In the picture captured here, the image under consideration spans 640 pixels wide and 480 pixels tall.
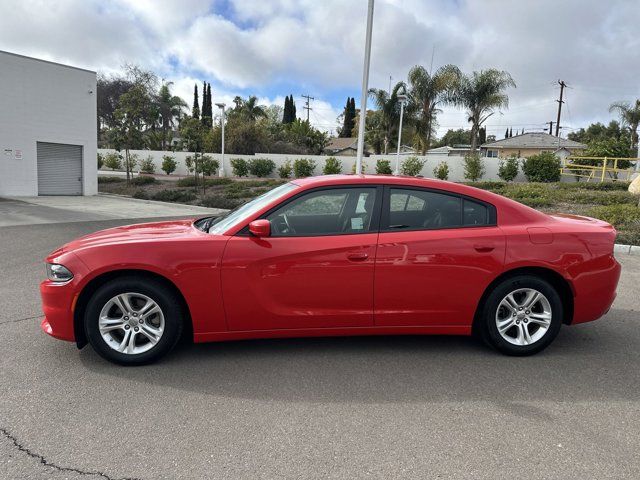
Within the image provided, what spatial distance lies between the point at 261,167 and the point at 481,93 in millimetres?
15150

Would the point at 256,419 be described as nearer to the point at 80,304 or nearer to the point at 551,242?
the point at 80,304

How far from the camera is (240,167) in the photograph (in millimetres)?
31797

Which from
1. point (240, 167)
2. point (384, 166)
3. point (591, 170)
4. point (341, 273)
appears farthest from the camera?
point (240, 167)

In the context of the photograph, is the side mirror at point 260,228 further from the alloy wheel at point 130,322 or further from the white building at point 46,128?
the white building at point 46,128

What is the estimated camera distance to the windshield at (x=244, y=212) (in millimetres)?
3869

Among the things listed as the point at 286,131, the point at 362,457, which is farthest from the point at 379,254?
the point at 286,131

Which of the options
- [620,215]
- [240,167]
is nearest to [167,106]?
[240,167]

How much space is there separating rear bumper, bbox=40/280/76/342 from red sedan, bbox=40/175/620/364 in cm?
1

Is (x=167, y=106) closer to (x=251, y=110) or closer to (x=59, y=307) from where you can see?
(x=251, y=110)

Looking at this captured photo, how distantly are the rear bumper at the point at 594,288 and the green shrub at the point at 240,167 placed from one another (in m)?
29.3

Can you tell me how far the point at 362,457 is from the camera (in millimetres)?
2635

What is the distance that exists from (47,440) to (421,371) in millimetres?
2587

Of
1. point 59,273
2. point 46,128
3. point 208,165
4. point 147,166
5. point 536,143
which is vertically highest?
point 536,143

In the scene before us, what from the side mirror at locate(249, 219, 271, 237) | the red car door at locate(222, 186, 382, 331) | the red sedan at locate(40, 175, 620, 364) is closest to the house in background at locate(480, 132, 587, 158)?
the red sedan at locate(40, 175, 620, 364)
